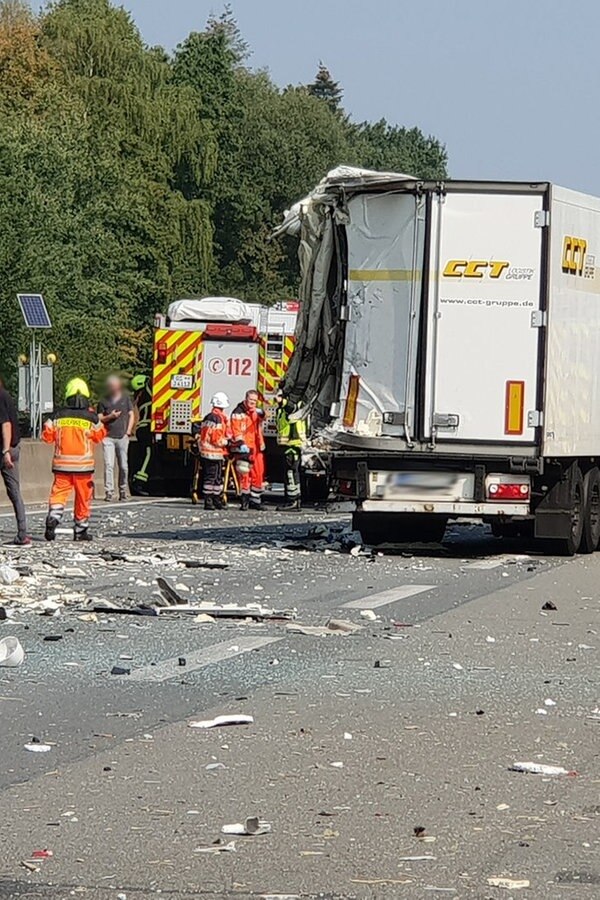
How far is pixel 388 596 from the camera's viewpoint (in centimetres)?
1468

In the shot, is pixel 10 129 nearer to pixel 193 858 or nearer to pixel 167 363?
pixel 167 363

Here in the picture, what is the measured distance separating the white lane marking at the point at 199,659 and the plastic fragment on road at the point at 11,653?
675mm

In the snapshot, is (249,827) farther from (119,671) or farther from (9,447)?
(9,447)

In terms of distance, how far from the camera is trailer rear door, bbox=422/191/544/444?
1811 centimetres

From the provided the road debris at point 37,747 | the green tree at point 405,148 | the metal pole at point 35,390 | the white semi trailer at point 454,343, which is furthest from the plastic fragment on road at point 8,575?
the green tree at point 405,148

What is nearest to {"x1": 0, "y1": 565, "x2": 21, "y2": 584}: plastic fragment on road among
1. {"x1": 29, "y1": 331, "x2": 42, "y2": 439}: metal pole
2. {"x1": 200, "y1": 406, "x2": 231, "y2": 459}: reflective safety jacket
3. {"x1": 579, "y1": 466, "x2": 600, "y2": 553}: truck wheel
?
{"x1": 579, "y1": 466, "x2": 600, "y2": 553}: truck wheel

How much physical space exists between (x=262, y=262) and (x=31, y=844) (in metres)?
82.8

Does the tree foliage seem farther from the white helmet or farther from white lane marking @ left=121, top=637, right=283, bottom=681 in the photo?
white lane marking @ left=121, top=637, right=283, bottom=681

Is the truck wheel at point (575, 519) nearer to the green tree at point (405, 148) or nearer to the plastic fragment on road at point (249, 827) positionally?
the plastic fragment on road at point (249, 827)

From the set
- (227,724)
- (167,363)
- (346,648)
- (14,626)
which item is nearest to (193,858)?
(227,724)

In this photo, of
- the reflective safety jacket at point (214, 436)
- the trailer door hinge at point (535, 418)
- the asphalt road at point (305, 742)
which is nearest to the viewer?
the asphalt road at point (305, 742)

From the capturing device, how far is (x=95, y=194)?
191 feet

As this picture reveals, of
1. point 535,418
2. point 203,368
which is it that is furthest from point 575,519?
point 203,368

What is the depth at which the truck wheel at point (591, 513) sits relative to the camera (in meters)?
19.6
